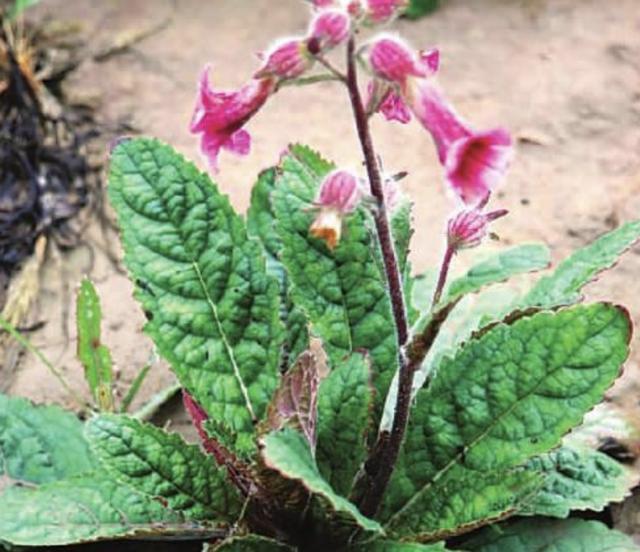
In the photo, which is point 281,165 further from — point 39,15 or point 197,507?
point 39,15

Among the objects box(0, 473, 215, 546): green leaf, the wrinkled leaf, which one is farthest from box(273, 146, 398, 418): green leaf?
box(0, 473, 215, 546): green leaf

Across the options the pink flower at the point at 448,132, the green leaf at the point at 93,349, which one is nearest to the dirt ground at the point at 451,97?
the green leaf at the point at 93,349

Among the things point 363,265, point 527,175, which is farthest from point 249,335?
point 527,175

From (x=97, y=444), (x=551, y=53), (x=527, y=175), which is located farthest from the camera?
(x=551, y=53)

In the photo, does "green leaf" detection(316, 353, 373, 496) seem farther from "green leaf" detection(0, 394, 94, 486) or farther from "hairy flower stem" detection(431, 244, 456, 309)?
"green leaf" detection(0, 394, 94, 486)

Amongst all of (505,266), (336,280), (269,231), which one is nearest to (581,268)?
(505,266)
